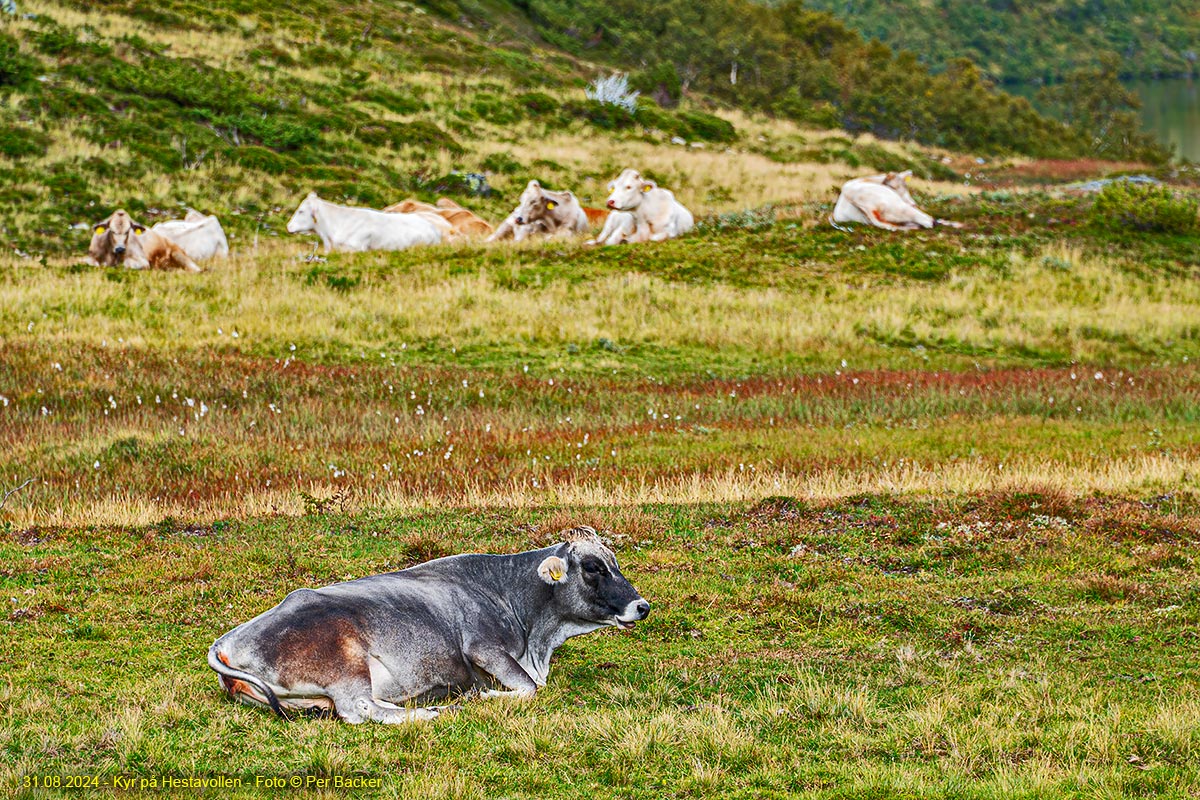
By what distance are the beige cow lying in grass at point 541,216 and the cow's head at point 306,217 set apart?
4370mm

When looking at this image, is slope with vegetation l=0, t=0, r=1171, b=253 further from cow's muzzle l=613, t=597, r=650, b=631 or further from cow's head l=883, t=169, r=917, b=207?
cow's muzzle l=613, t=597, r=650, b=631

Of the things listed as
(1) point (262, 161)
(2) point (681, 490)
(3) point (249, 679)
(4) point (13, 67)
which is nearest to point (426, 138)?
(1) point (262, 161)

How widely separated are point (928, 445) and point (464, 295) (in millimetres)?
11127

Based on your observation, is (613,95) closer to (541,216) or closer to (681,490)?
(541,216)

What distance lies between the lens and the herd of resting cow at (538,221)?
30.4 metres

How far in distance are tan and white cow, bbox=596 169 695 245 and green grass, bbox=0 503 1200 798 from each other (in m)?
18.7

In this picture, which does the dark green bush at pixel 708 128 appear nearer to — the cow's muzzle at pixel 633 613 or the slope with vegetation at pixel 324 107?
the slope with vegetation at pixel 324 107

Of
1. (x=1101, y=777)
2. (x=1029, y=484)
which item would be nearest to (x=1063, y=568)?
(x=1029, y=484)

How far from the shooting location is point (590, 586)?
870cm

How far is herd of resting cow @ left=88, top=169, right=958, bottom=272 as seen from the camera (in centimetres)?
3042

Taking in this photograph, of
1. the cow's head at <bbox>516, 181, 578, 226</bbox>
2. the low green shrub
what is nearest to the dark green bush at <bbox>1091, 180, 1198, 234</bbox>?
the cow's head at <bbox>516, 181, 578, 226</bbox>

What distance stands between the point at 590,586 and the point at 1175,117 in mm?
153519

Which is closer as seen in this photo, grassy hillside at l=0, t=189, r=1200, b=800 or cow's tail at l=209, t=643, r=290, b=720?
grassy hillside at l=0, t=189, r=1200, b=800

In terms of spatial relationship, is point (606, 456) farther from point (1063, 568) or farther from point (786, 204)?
point (786, 204)
